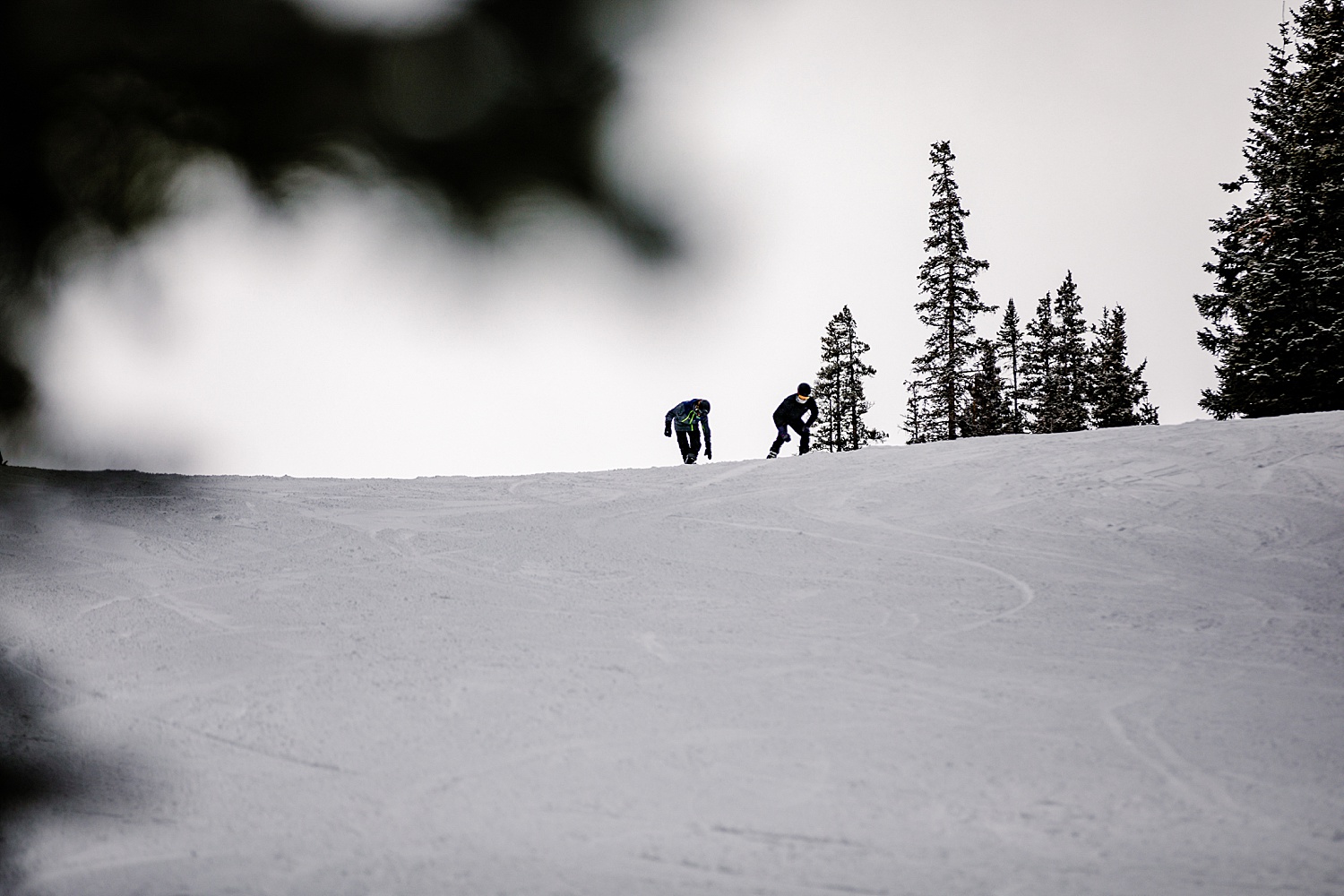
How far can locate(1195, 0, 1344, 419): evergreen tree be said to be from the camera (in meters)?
20.8

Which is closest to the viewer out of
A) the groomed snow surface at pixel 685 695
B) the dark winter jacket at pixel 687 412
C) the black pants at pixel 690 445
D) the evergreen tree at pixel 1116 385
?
the dark winter jacket at pixel 687 412

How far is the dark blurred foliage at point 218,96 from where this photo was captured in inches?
48.2

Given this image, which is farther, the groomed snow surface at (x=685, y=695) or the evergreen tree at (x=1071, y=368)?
the evergreen tree at (x=1071, y=368)

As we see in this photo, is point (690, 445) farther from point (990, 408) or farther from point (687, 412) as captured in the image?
point (990, 408)

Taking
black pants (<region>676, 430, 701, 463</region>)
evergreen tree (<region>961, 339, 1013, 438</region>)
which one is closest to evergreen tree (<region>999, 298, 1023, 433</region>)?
evergreen tree (<region>961, 339, 1013, 438</region>)

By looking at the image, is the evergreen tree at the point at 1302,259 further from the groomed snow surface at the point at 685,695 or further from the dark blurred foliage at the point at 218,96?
the dark blurred foliage at the point at 218,96

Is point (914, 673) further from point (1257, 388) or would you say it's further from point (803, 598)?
point (1257, 388)

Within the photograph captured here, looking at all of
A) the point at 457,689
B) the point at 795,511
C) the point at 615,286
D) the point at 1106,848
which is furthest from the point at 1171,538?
the point at 615,286

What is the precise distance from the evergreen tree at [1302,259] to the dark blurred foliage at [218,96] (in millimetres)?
22477

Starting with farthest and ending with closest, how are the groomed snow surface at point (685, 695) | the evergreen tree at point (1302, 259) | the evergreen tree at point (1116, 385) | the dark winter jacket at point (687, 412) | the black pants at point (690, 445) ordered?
the evergreen tree at point (1116, 385)
the evergreen tree at point (1302, 259)
the black pants at point (690, 445)
the groomed snow surface at point (685, 695)
the dark winter jacket at point (687, 412)

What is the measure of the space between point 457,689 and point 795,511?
611 cm

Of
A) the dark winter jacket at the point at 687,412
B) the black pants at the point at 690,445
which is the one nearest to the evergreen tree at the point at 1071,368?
the black pants at the point at 690,445

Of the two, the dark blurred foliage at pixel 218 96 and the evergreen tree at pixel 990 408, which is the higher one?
the evergreen tree at pixel 990 408

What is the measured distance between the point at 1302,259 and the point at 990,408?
3015 cm
